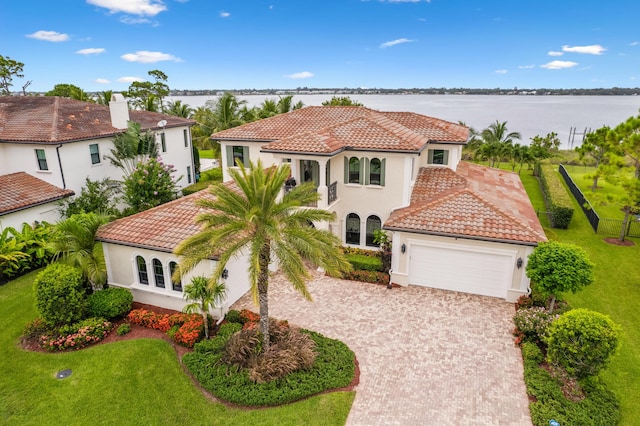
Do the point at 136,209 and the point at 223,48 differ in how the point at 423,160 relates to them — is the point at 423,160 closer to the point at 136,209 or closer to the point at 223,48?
the point at 136,209

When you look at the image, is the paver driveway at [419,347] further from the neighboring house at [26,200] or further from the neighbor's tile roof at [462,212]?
the neighboring house at [26,200]

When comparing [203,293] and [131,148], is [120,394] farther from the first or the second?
[131,148]

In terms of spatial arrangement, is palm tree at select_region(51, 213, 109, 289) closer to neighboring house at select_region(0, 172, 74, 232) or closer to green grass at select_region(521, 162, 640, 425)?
neighboring house at select_region(0, 172, 74, 232)

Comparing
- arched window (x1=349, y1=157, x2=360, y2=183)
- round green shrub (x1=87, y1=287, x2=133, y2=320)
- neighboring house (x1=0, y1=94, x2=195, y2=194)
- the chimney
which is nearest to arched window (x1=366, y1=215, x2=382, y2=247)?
arched window (x1=349, y1=157, x2=360, y2=183)

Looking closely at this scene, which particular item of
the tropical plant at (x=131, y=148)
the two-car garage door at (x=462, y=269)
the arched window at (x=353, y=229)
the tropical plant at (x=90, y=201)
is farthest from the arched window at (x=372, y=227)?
the tropical plant at (x=131, y=148)

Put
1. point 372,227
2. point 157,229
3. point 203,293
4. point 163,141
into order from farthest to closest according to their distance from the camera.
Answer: point 163,141
point 372,227
point 157,229
point 203,293

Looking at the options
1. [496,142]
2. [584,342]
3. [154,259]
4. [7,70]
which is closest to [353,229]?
[154,259]
